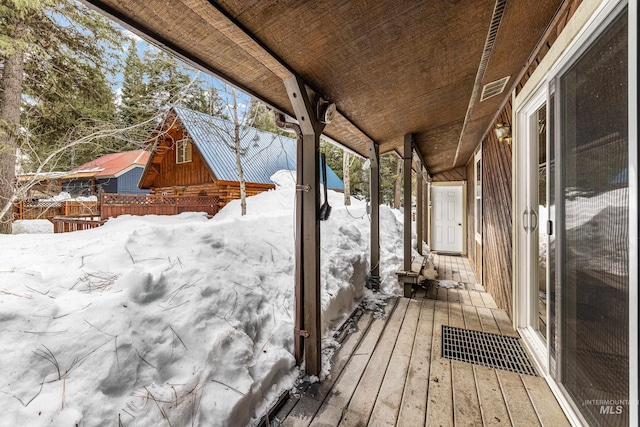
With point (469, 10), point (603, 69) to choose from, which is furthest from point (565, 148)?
point (469, 10)

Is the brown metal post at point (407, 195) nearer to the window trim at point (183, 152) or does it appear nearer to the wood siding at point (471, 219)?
the wood siding at point (471, 219)

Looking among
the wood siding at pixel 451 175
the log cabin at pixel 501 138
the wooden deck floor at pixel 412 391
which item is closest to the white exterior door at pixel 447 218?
the wood siding at pixel 451 175

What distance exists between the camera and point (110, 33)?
580cm

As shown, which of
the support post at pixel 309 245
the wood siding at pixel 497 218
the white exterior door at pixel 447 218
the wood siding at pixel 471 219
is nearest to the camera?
the support post at pixel 309 245

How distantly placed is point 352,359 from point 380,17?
233 centimetres

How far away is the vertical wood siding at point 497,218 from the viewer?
2947 millimetres

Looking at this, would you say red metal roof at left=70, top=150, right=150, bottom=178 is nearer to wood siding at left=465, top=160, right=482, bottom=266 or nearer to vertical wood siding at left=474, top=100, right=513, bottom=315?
wood siding at left=465, top=160, right=482, bottom=266

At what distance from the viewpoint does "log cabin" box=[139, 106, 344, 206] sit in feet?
29.9

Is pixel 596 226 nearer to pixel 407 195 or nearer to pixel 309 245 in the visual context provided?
pixel 309 245

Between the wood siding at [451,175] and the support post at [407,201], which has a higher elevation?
the wood siding at [451,175]

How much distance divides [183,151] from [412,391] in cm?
1083

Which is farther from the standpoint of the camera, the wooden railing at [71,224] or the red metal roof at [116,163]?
the red metal roof at [116,163]

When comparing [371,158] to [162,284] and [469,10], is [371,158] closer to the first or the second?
[469,10]

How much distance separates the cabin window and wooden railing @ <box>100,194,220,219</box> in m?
2.03
